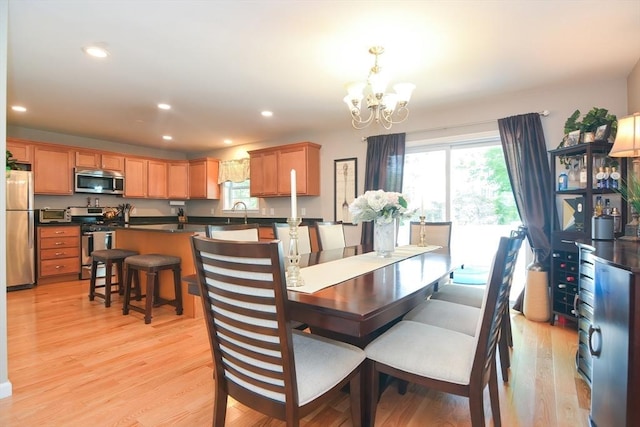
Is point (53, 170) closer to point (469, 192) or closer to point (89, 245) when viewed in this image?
point (89, 245)

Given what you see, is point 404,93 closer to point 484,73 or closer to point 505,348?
point 484,73

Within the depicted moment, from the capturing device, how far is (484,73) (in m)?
2.98

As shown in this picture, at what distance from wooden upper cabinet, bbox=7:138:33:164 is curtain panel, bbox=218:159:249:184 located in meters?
2.84

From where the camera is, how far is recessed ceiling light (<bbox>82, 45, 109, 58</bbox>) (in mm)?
2499

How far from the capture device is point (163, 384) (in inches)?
81.6

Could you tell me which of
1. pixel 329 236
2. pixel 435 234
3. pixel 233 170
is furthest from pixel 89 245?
pixel 435 234

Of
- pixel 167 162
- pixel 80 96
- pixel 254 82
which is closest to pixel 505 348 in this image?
pixel 254 82

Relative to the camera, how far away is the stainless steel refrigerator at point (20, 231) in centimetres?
431

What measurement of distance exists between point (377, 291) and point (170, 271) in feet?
9.50

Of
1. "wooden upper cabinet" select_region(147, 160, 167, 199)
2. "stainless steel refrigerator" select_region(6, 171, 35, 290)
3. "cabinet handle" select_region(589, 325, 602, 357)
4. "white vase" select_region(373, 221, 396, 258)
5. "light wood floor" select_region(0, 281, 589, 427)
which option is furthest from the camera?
"wooden upper cabinet" select_region(147, 160, 167, 199)

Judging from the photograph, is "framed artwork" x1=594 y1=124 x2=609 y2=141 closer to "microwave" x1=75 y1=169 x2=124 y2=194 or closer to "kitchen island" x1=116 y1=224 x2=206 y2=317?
"kitchen island" x1=116 y1=224 x2=206 y2=317

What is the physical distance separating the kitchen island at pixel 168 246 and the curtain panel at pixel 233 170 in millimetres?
2408

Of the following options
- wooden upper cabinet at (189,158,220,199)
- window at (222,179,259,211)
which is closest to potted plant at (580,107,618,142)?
window at (222,179,259,211)

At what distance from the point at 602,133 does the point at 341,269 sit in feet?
8.87
